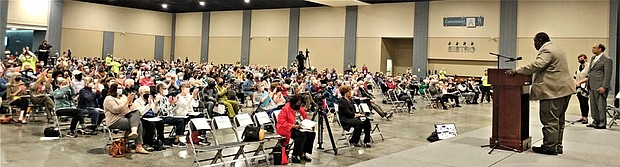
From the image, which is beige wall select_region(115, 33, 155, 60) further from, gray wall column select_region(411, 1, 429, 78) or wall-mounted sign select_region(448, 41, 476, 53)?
wall-mounted sign select_region(448, 41, 476, 53)

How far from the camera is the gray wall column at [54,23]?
2666cm

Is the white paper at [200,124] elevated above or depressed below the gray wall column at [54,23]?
below

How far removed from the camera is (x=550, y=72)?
5219 millimetres

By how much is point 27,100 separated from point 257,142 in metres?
5.70

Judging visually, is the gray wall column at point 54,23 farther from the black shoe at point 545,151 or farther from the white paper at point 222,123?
the black shoe at point 545,151

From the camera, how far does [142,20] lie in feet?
112

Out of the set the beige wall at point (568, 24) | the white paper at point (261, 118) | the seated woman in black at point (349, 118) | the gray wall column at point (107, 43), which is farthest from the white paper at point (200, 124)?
the gray wall column at point (107, 43)

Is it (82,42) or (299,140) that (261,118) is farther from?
(82,42)

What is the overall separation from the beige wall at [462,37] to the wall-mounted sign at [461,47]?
0.05 m

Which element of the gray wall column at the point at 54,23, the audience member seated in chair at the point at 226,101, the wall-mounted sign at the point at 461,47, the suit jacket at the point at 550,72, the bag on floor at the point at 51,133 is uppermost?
the gray wall column at the point at 54,23

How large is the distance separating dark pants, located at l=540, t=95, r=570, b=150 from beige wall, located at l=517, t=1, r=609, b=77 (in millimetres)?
18504

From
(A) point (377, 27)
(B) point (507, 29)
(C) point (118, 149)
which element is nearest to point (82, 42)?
(A) point (377, 27)

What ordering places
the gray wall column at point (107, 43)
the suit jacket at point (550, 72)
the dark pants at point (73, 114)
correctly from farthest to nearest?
the gray wall column at point (107, 43) < the dark pants at point (73, 114) < the suit jacket at point (550, 72)

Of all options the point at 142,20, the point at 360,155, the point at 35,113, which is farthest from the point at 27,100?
the point at 142,20
